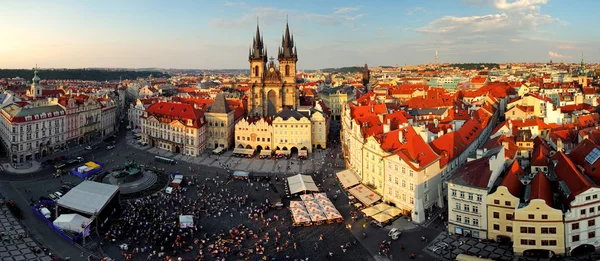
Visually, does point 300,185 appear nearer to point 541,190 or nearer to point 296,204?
point 296,204

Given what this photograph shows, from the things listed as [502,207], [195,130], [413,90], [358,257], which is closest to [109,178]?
[195,130]

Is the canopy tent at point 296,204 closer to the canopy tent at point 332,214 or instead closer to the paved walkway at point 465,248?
the canopy tent at point 332,214

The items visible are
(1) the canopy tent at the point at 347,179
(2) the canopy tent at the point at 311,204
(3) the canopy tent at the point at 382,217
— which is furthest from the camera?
(1) the canopy tent at the point at 347,179

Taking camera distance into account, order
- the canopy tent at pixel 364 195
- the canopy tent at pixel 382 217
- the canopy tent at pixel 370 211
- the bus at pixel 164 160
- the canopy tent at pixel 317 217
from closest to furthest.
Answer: the canopy tent at pixel 382 217, the canopy tent at pixel 317 217, the canopy tent at pixel 370 211, the canopy tent at pixel 364 195, the bus at pixel 164 160

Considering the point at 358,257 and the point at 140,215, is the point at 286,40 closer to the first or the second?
the point at 140,215

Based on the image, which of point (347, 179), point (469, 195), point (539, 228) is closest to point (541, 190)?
point (539, 228)

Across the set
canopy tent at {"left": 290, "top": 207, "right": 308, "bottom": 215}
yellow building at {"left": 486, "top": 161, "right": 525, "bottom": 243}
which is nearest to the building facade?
canopy tent at {"left": 290, "top": 207, "right": 308, "bottom": 215}

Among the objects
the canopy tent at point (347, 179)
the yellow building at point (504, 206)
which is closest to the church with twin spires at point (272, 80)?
the canopy tent at point (347, 179)
